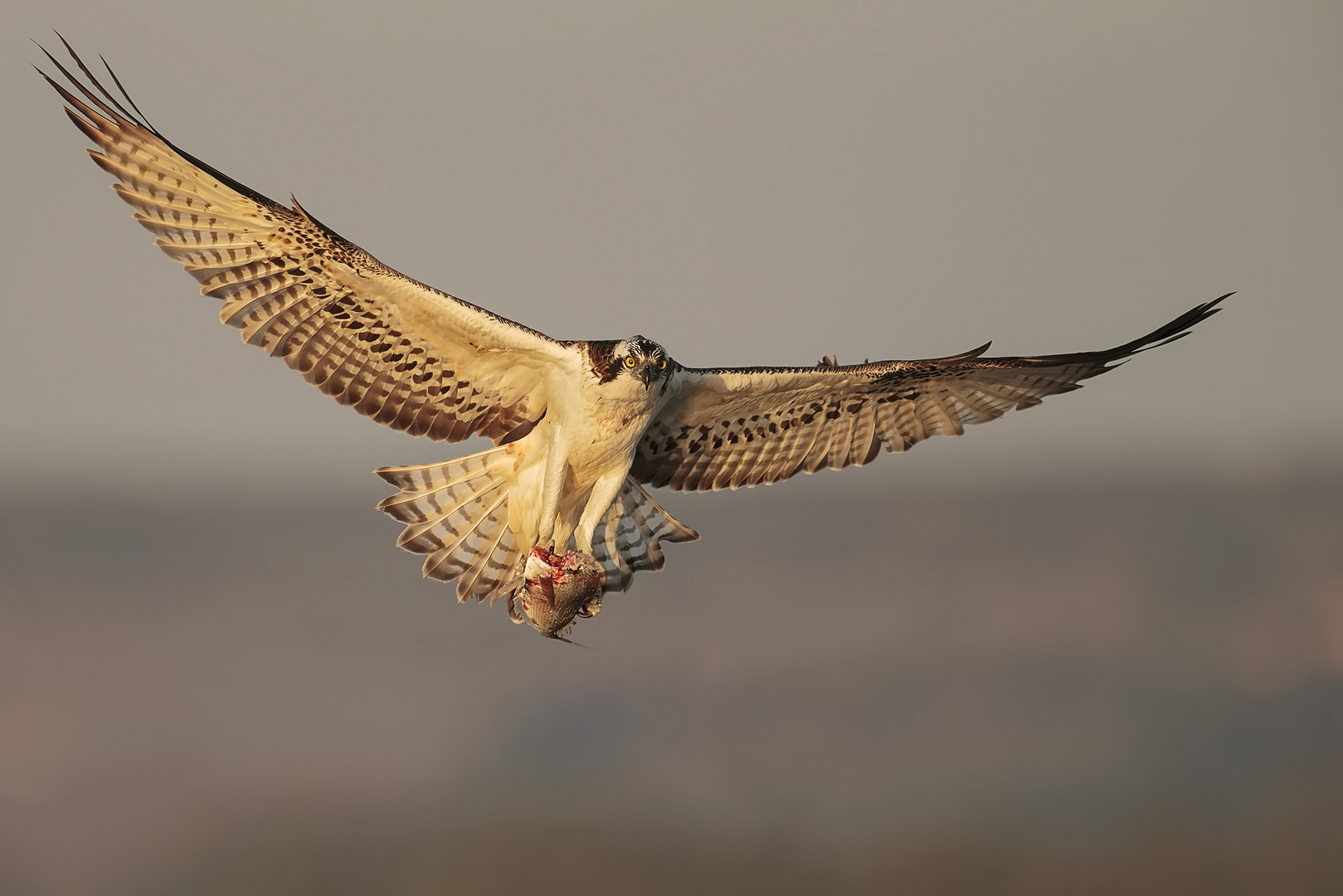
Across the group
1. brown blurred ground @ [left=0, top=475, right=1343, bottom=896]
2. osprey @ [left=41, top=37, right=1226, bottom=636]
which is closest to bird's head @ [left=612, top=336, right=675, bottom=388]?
osprey @ [left=41, top=37, right=1226, bottom=636]

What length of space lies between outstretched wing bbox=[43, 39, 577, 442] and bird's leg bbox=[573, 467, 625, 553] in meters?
0.62

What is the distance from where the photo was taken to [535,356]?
9094mm

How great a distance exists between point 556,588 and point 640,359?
58.3 inches

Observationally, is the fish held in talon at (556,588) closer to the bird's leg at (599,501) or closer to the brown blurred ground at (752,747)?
the bird's leg at (599,501)

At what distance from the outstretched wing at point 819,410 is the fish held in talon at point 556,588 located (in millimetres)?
1324

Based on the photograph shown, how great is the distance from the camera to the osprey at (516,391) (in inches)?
337

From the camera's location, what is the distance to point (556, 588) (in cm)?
883

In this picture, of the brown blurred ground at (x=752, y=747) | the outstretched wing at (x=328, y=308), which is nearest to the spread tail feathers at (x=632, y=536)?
the outstretched wing at (x=328, y=308)

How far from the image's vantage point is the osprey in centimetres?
856

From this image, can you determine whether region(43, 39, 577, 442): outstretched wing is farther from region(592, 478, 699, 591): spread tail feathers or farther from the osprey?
region(592, 478, 699, 591): spread tail feathers

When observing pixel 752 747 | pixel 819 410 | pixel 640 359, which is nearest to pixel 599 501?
pixel 640 359

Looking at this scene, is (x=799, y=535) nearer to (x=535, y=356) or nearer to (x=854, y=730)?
(x=854, y=730)

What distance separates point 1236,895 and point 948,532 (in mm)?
20997

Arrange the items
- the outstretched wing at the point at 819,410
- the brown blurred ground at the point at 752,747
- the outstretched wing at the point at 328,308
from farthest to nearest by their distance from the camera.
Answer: the brown blurred ground at the point at 752,747 < the outstretched wing at the point at 819,410 < the outstretched wing at the point at 328,308
